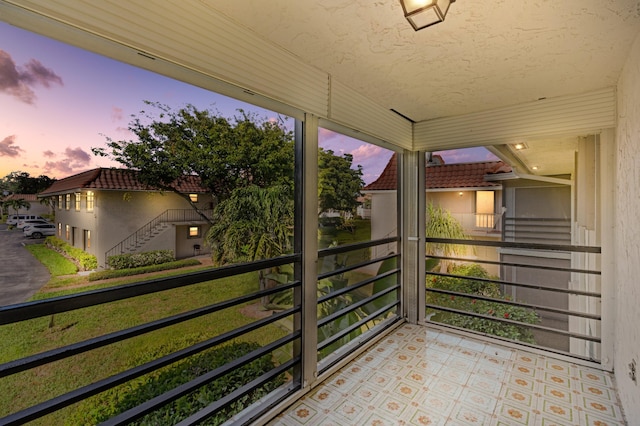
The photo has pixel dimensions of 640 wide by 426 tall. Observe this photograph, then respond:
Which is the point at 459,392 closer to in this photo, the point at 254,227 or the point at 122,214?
the point at 254,227

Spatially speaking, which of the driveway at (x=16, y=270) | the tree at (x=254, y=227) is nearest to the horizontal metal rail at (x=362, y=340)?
the tree at (x=254, y=227)

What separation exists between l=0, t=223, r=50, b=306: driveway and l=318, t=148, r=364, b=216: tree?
164 centimetres

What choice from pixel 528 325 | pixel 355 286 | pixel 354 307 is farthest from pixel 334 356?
pixel 528 325

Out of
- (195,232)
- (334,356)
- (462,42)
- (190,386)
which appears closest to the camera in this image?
(190,386)

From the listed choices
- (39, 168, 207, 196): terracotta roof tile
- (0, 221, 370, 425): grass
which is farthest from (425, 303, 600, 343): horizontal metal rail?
(39, 168, 207, 196): terracotta roof tile

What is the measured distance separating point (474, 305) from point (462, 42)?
2.81 meters

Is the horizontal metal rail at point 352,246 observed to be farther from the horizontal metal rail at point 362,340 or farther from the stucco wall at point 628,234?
the stucco wall at point 628,234

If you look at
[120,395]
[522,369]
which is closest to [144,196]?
[120,395]

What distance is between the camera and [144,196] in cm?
146

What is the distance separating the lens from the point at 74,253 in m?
1.27

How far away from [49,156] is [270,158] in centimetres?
114

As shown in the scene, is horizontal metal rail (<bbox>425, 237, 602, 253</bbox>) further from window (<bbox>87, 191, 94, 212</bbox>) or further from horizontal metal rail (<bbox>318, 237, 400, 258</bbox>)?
window (<bbox>87, 191, 94, 212</bbox>)

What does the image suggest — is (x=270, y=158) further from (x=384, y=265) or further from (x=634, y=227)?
(x=634, y=227)

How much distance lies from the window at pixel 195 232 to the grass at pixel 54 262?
502 millimetres
